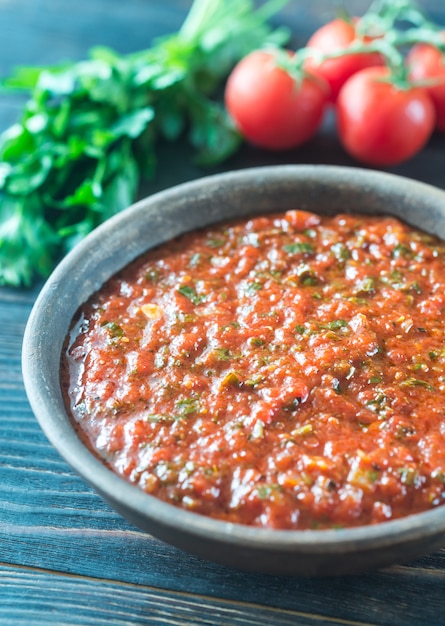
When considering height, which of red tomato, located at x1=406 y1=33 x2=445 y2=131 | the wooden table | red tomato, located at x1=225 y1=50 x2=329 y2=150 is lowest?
the wooden table

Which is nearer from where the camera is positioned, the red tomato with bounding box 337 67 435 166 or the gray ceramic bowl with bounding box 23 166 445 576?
the gray ceramic bowl with bounding box 23 166 445 576

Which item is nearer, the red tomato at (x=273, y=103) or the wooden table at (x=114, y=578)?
the wooden table at (x=114, y=578)

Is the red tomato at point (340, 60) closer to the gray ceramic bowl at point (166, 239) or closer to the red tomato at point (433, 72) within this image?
the red tomato at point (433, 72)

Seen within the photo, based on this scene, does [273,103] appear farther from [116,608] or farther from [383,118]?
[116,608]

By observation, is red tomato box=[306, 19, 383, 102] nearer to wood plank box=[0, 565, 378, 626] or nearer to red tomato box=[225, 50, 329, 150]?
red tomato box=[225, 50, 329, 150]

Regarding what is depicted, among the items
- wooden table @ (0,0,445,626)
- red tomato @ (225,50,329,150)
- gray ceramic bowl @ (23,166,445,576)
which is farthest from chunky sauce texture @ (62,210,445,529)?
red tomato @ (225,50,329,150)

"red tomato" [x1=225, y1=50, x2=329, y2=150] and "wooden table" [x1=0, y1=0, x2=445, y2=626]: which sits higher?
"red tomato" [x1=225, y1=50, x2=329, y2=150]

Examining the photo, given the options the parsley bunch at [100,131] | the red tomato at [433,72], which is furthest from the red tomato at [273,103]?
the red tomato at [433,72]

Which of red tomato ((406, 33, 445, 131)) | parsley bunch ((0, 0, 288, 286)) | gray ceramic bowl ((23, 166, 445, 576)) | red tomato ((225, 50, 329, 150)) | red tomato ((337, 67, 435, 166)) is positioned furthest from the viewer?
red tomato ((406, 33, 445, 131))
